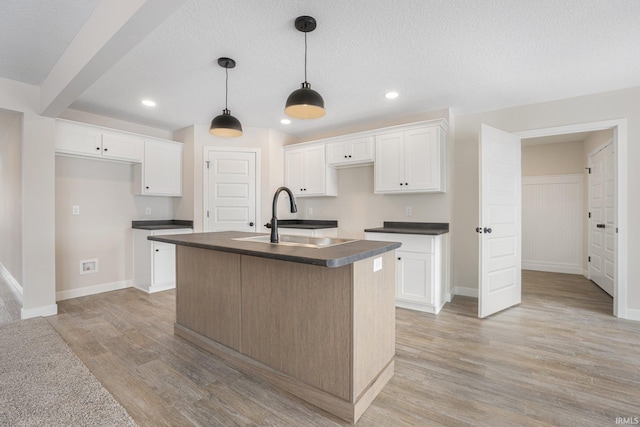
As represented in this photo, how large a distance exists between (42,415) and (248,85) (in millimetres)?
3044

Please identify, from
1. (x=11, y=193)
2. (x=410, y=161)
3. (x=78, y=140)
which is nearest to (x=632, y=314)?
(x=410, y=161)

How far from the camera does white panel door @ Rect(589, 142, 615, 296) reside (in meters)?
3.84

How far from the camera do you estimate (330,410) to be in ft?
5.60

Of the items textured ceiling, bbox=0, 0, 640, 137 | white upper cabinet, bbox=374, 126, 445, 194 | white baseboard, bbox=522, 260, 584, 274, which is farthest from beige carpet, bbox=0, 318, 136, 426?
white baseboard, bbox=522, 260, 584, 274

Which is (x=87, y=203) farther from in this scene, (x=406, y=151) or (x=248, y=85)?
(x=406, y=151)

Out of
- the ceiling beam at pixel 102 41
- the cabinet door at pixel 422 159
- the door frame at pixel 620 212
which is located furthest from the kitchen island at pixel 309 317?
the door frame at pixel 620 212

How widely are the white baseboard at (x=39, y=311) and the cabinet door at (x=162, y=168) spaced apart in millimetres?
1746

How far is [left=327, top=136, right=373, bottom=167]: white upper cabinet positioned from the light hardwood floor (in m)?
2.13

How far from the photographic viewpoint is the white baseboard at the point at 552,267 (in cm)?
527

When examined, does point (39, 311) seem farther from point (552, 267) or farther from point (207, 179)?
point (552, 267)

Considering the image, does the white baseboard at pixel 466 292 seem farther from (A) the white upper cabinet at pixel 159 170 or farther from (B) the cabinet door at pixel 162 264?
(A) the white upper cabinet at pixel 159 170

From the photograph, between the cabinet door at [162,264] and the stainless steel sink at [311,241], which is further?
the cabinet door at [162,264]

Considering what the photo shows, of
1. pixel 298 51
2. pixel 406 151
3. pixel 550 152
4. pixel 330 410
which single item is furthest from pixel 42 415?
pixel 550 152

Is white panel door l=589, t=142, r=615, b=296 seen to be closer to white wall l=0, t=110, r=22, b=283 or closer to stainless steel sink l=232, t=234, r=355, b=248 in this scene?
stainless steel sink l=232, t=234, r=355, b=248
